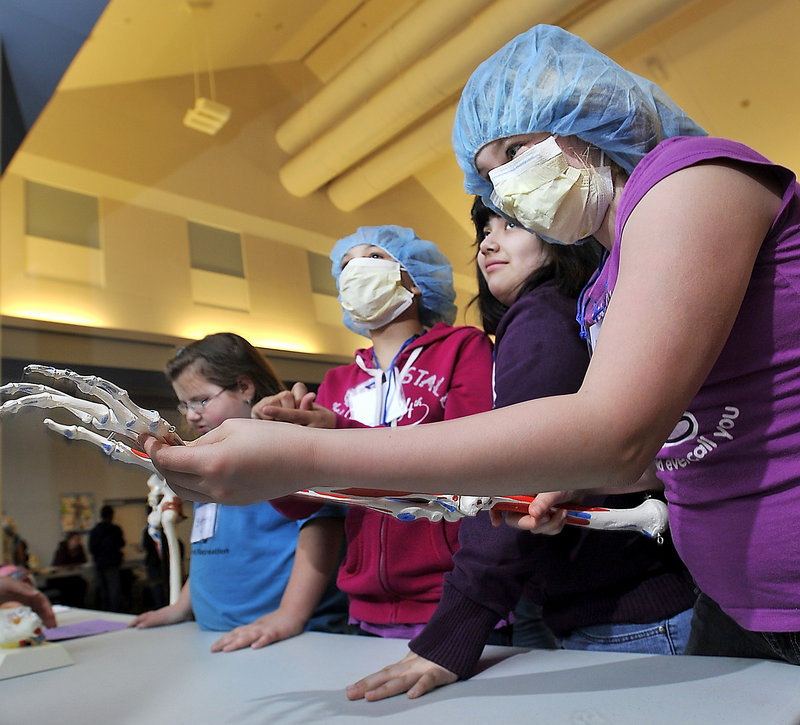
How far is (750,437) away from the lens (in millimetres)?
444

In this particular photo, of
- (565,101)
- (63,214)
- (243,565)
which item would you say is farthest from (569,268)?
(63,214)

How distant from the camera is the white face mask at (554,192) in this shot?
1.85 ft

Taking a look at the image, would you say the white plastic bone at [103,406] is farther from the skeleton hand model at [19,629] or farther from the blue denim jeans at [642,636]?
the skeleton hand model at [19,629]

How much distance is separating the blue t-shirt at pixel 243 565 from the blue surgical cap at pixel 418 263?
1.17 feet

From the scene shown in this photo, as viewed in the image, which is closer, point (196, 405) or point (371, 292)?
point (196, 405)

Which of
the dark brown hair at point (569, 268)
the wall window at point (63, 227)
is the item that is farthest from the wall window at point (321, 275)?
the wall window at point (63, 227)

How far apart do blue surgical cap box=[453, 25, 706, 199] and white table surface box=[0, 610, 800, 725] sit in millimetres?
429

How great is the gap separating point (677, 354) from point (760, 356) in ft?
0.43

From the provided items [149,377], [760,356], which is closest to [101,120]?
[149,377]

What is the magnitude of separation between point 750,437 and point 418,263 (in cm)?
76

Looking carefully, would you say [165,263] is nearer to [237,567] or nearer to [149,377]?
[237,567]

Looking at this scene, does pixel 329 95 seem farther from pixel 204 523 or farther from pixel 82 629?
pixel 82 629

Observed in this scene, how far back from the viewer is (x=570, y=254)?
86 cm

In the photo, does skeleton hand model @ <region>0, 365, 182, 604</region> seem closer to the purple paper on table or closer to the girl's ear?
the girl's ear
